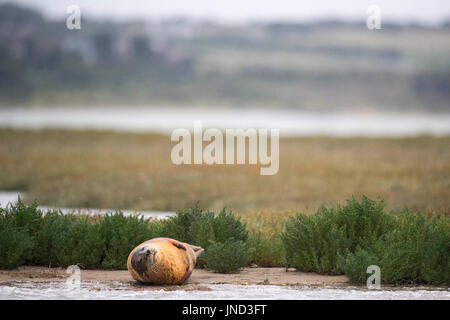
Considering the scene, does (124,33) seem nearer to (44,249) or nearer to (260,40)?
(260,40)

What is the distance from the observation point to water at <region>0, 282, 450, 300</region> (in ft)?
35.2

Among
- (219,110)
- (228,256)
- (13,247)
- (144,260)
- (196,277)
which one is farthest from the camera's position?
(219,110)

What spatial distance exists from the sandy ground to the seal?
0.13 m

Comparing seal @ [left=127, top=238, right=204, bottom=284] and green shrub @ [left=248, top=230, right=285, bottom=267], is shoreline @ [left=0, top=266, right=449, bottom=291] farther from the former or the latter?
green shrub @ [left=248, top=230, right=285, bottom=267]

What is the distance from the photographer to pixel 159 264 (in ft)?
38.1

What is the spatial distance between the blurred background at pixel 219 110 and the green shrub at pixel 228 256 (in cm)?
1580

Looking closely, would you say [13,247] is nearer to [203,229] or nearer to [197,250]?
[197,250]

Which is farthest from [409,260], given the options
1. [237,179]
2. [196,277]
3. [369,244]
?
[237,179]

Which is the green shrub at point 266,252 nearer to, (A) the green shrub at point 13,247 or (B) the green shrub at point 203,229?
(B) the green shrub at point 203,229

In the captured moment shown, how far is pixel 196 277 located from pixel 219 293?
157 cm

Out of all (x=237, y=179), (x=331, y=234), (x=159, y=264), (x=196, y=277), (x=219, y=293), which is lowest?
(x=219, y=293)

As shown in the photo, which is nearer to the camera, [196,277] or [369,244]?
[196,277]

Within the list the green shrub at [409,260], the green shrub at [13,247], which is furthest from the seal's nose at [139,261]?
the green shrub at [409,260]

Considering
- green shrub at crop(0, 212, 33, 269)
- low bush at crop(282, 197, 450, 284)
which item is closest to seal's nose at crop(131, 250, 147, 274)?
green shrub at crop(0, 212, 33, 269)
